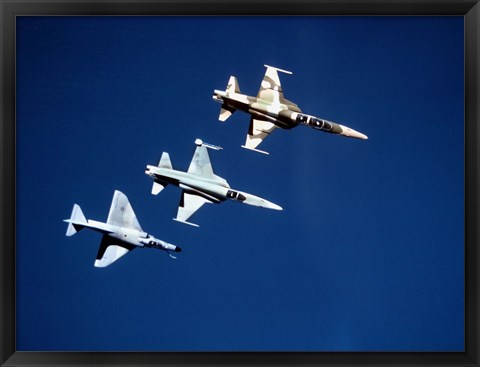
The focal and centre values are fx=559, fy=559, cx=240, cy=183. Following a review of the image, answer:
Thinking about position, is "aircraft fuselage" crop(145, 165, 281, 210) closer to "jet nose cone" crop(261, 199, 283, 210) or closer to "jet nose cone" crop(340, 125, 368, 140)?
"jet nose cone" crop(261, 199, 283, 210)

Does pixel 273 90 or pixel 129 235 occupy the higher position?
pixel 273 90

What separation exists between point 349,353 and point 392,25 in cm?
175

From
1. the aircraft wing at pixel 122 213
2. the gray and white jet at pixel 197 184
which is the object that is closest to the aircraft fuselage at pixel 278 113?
the gray and white jet at pixel 197 184

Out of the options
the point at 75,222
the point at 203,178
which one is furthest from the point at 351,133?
the point at 75,222

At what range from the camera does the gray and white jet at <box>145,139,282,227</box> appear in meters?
3.01

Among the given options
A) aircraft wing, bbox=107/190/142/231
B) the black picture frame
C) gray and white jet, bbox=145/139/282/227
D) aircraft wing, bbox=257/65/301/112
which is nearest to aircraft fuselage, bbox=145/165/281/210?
gray and white jet, bbox=145/139/282/227

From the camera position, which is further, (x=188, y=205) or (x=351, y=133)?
(x=188, y=205)

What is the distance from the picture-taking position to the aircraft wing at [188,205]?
3.06 meters

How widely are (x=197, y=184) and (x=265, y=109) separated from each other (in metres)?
0.56

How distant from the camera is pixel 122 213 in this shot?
304cm
